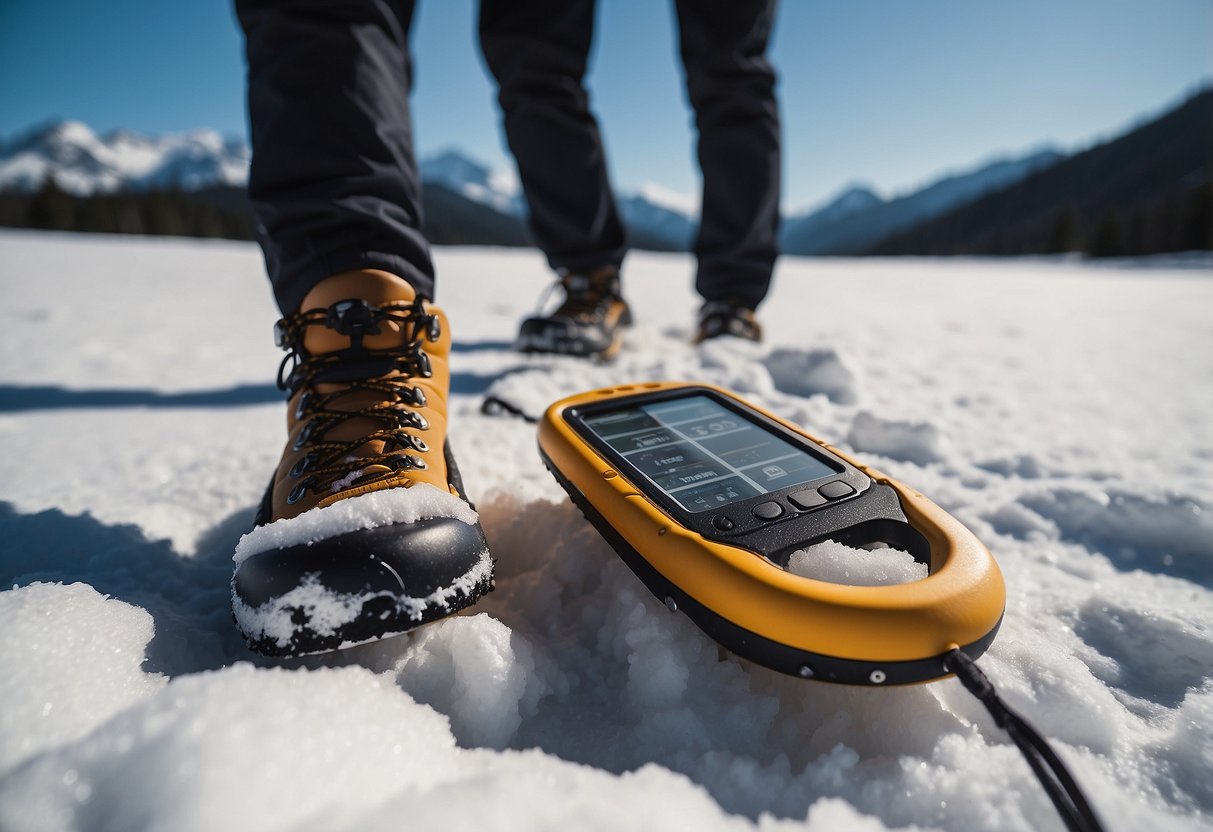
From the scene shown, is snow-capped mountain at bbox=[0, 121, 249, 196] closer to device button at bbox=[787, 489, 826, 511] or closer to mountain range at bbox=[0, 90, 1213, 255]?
mountain range at bbox=[0, 90, 1213, 255]

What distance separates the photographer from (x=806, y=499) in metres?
0.71

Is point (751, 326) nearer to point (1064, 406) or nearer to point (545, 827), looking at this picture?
point (1064, 406)

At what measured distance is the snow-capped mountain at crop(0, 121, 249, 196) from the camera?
158 metres

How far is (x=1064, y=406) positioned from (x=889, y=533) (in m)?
1.21

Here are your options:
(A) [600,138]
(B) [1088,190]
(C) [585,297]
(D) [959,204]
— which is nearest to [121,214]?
(A) [600,138]

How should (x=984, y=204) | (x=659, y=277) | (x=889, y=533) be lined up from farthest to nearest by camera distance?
(x=984, y=204) → (x=659, y=277) → (x=889, y=533)

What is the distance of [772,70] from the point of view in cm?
209

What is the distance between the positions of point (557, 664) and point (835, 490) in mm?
369

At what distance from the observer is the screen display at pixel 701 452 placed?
0.74 m

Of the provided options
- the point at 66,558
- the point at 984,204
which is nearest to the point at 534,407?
the point at 66,558

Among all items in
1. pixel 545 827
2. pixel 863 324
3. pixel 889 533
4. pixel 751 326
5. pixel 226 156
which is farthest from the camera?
pixel 226 156

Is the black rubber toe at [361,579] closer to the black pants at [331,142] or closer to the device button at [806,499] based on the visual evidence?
the device button at [806,499]

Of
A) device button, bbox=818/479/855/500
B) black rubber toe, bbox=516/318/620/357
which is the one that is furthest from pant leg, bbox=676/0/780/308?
device button, bbox=818/479/855/500

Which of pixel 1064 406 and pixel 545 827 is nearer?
pixel 545 827
